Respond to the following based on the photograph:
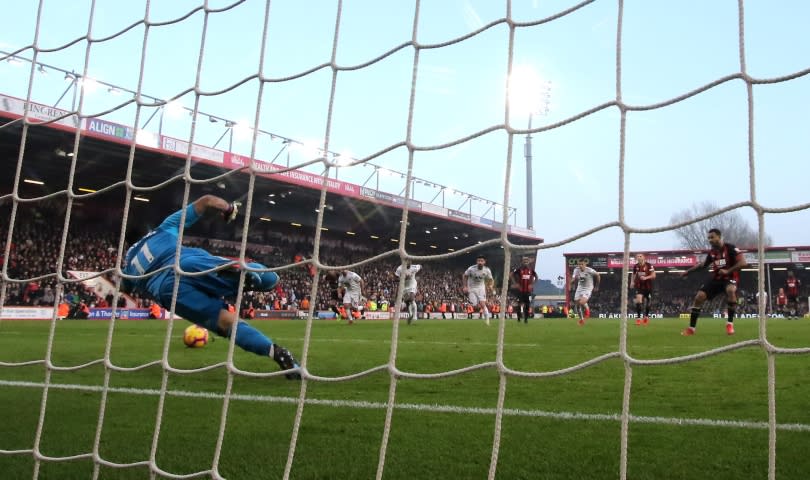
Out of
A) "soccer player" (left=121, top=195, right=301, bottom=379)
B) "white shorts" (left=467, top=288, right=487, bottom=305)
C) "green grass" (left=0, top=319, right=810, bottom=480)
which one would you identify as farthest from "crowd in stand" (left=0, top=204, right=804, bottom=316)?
"green grass" (left=0, top=319, right=810, bottom=480)

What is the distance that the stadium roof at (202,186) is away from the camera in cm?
Answer: 1775

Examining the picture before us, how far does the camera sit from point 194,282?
4.83 m

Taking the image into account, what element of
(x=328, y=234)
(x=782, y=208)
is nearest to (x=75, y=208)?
(x=328, y=234)

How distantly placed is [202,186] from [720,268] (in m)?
18.4

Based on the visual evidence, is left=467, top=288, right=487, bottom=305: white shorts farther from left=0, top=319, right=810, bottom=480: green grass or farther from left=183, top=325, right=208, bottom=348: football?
left=0, top=319, right=810, bottom=480: green grass

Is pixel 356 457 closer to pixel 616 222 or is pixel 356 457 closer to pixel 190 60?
pixel 616 222

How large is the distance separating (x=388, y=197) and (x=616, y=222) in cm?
2386

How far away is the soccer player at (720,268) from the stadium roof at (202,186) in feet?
29.3

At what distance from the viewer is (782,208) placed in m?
2.12

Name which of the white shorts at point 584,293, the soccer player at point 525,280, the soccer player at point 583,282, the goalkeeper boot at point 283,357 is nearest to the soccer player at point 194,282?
the goalkeeper boot at point 283,357

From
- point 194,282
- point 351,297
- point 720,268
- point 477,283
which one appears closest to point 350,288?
point 351,297

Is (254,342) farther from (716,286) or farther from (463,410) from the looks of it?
(716,286)

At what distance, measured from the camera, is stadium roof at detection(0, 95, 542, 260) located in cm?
1775

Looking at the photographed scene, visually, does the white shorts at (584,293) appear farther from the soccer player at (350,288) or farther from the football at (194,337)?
the football at (194,337)
